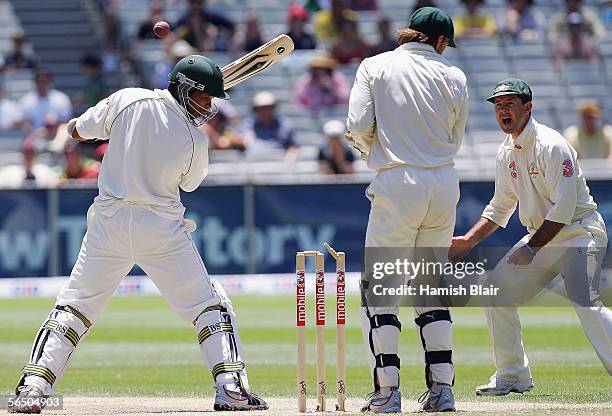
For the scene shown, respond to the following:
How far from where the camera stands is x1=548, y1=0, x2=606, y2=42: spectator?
75.2ft

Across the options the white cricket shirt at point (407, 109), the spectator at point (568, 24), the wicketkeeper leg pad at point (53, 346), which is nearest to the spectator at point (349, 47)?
the spectator at point (568, 24)

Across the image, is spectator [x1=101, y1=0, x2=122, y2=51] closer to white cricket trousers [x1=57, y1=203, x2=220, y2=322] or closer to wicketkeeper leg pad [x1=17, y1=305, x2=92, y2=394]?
white cricket trousers [x1=57, y1=203, x2=220, y2=322]

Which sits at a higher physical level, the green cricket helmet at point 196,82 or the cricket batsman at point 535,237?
the green cricket helmet at point 196,82

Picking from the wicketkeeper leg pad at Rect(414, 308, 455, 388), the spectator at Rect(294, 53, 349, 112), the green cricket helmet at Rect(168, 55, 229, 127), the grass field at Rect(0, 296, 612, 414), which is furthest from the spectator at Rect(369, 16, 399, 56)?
the wicketkeeper leg pad at Rect(414, 308, 455, 388)

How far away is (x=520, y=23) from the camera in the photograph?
76.5ft

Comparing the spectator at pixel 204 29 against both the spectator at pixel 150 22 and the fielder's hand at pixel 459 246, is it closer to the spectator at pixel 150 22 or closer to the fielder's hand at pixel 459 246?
the spectator at pixel 150 22

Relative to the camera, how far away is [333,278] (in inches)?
705

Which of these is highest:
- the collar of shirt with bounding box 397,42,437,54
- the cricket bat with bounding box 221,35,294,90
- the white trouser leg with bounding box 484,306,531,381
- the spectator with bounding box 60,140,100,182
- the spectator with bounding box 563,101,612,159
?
Answer: the spectator with bounding box 563,101,612,159

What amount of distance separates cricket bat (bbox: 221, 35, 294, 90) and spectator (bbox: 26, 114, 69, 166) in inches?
437

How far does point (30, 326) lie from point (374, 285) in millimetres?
7399

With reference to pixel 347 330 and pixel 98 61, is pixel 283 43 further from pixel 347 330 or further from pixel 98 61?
pixel 98 61

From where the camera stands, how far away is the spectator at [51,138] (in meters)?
19.9

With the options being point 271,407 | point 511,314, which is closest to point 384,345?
point 271,407

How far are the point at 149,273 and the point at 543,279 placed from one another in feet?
8.93
